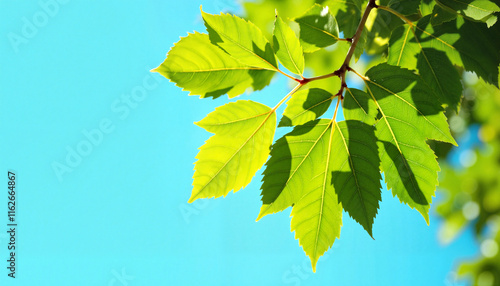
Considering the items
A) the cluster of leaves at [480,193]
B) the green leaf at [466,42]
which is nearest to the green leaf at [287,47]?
the green leaf at [466,42]

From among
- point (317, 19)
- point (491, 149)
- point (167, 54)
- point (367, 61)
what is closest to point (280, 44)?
point (317, 19)

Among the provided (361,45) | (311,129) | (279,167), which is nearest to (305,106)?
(311,129)

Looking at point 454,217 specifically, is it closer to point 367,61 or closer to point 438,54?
point 367,61

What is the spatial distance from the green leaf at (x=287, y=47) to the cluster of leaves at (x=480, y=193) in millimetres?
2535

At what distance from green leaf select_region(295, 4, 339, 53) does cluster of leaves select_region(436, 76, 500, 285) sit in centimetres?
244

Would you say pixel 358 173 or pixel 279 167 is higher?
pixel 279 167

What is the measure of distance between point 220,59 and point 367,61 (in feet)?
3.29

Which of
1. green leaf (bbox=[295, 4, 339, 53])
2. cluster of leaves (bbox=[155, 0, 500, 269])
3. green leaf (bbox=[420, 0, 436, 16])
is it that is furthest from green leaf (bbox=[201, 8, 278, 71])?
green leaf (bbox=[420, 0, 436, 16])

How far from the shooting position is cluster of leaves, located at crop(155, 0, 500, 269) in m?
0.93

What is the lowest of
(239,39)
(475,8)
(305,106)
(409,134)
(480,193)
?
(480,193)

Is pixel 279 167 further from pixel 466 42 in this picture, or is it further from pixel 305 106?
pixel 466 42

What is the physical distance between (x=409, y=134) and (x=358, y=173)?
0.50 feet

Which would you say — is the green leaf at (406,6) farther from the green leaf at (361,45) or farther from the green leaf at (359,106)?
the green leaf at (359,106)

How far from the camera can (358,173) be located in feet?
3.08
